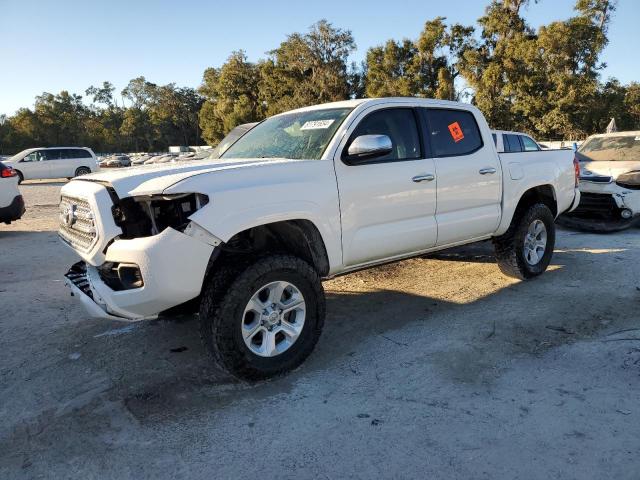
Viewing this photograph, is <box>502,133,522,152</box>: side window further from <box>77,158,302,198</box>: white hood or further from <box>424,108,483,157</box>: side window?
<box>77,158,302,198</box>: white hood

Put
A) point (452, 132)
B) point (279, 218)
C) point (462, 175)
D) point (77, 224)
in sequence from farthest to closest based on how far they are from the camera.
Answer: point (452, 132) < point (462, 175) < point (77, 224) < point (279, 218)

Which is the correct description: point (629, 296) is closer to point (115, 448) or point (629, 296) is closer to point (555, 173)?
point (555, 173)

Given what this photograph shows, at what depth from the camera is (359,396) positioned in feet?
9.98

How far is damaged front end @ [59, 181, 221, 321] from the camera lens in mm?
2822

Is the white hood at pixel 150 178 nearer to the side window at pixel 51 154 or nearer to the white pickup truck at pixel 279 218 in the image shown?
the white pickup truck at pixel 279 218

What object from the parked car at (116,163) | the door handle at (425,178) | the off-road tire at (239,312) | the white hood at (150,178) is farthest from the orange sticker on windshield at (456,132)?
the parked car at (116,163)

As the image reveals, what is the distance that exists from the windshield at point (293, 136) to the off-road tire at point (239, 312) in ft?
3.07

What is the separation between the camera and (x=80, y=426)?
278 cm

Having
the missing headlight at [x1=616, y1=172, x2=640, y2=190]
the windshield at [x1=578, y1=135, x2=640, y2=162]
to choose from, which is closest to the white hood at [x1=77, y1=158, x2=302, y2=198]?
the missing headlight at [x1=616, y1=172, x2=640, y2=190]

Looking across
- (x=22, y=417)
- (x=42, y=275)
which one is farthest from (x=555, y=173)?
(x=42, y=275)

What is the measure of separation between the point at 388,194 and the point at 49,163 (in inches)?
975

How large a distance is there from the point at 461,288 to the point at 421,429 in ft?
9.30

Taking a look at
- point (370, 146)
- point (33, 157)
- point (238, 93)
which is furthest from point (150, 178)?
point (238, 93)

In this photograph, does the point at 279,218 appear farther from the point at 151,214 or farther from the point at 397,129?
the point at 397,129
